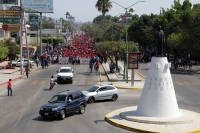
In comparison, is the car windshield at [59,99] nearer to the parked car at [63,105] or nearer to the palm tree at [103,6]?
the parked car at [63,105]

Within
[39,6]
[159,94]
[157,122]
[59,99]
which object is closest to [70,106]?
[59,99]

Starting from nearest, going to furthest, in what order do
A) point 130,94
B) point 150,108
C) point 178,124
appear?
1. point 178,124
2. point 150,108
3. point 130,94

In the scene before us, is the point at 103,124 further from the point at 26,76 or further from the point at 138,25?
the point at 138,25

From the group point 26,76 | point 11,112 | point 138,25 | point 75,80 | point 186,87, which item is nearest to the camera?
point 11,112

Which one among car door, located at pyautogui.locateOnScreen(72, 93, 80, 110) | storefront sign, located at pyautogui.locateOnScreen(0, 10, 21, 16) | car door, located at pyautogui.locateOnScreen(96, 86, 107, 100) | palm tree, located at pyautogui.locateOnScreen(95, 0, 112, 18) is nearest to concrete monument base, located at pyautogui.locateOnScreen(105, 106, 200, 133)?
car door, located at pyautogui.locateOnScreen(72, 93, 80, 110)

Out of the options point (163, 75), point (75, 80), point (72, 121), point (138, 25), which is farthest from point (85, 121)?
Result: point (138, 25)

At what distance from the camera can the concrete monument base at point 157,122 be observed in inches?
707

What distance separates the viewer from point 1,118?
2152cm

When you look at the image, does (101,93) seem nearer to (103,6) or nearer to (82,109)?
(82,109)

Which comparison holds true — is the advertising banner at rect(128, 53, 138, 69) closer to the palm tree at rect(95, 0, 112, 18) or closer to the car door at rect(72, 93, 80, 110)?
the car door at rect(72, 93, 80, 110)

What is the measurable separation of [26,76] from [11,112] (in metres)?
23.1

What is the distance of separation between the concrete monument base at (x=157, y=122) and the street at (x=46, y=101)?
543 mm

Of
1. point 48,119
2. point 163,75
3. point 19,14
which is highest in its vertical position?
point 19,14

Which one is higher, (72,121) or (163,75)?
(163,75)
